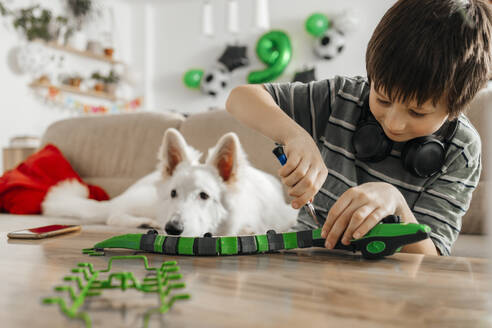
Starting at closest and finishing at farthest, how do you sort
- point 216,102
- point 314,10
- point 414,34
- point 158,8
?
1. point 414,34
2. point 314,10
3. point 216,102
4. point 158,8

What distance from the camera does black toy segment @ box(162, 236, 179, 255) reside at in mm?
602

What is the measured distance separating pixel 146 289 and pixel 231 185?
123 centimetres

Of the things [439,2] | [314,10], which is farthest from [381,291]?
[314,10]

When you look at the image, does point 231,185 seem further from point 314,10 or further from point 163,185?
point 314,10

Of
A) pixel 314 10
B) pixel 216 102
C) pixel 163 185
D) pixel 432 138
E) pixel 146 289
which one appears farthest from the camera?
pixel 216 102

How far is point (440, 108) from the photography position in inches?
33.6

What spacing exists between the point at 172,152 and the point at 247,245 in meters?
1.05

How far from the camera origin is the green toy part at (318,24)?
514 centimetres

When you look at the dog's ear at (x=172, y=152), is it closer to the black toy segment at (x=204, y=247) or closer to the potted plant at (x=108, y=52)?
the black toy segment at (x=204, y=247)

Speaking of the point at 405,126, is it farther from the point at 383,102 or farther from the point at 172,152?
the point at 172,152

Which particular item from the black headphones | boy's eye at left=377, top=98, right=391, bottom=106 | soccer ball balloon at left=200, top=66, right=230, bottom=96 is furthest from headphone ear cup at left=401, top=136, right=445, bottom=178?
soccer ball balloon at left=200, top=66, right=230, bottom=96

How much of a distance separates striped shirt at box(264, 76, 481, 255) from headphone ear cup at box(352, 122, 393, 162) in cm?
14

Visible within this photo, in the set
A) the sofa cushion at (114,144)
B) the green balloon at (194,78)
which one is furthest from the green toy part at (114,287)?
the green balloon at (194,78)

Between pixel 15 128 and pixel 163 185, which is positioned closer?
pixel 163 185
